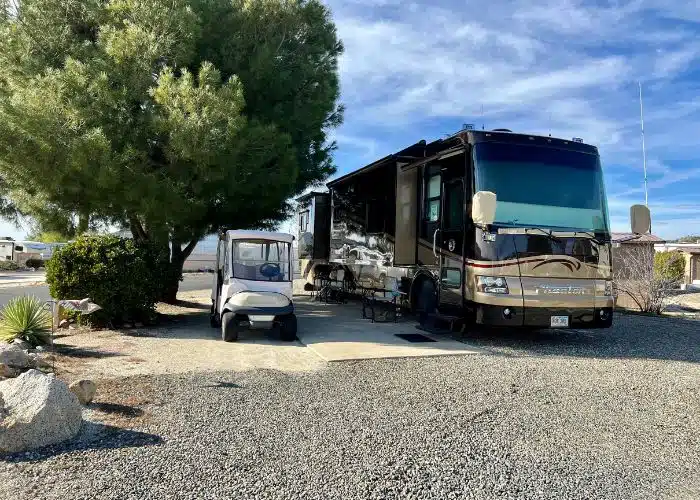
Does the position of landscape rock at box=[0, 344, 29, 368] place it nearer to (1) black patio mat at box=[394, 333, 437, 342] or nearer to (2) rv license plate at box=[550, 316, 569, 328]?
(1) black patio mat at box=[394, 333, 437, 342]

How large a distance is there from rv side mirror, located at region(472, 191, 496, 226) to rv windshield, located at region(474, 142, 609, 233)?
2.16ft

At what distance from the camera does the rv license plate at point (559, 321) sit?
8.96 metres

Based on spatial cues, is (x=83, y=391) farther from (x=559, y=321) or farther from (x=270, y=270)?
(x=559, y=321)

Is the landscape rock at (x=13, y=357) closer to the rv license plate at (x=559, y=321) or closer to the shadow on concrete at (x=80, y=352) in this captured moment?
the shadow on concrete at (x=80, y=352)

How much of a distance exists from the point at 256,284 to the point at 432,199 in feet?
11.4

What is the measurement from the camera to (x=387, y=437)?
479 centimetres

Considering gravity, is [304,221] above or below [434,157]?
below

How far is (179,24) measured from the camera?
34.8 ft

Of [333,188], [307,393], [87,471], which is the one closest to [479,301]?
[307,393]

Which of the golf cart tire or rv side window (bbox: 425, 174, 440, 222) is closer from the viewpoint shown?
the golf cart tire

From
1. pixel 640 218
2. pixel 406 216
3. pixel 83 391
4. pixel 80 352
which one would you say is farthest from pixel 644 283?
pixel 83 391

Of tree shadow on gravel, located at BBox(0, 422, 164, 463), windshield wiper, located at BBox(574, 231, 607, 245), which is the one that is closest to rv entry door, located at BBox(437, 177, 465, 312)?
windshield wiper, located at BBox(574, 231, 607, 245)

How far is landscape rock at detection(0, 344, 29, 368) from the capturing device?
21.2ft

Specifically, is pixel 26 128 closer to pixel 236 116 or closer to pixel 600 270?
pixel 236 116
